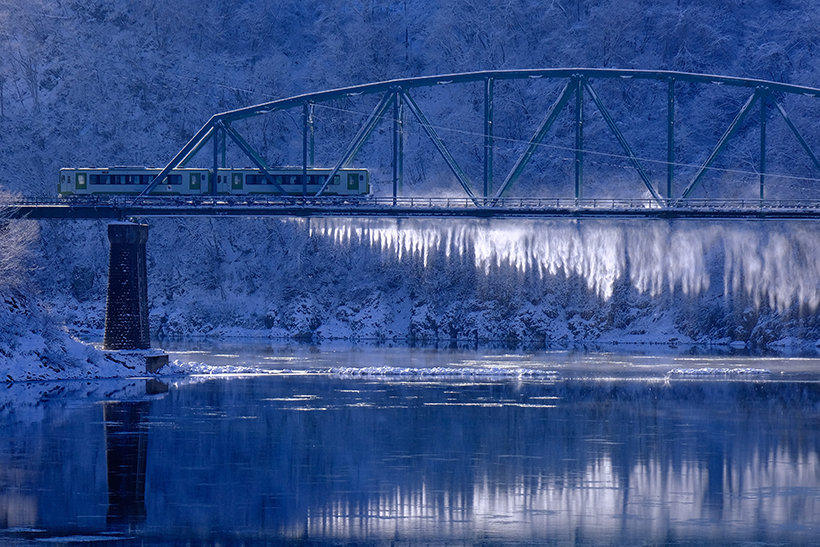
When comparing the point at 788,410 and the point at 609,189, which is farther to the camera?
the point at 609,189

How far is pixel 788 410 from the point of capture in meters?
64.3

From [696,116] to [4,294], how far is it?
10228 centimetres

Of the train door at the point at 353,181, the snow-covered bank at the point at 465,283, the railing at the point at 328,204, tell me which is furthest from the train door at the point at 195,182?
the snow-covered bank at the point at 465,283

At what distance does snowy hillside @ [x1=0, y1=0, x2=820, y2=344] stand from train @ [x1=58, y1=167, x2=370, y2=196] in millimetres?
26090

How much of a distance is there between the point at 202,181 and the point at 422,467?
64541 mm

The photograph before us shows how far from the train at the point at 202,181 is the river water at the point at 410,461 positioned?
82.6 ft

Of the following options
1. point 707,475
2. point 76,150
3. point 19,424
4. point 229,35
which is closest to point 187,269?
point 76,150

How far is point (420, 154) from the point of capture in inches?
6452

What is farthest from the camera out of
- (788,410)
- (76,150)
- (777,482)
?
(76,150)

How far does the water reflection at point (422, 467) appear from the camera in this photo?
116 feet

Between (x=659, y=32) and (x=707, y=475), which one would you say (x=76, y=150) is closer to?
(x=659, y=32)

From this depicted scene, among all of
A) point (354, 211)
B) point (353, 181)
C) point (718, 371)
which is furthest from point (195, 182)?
point (718, 371)

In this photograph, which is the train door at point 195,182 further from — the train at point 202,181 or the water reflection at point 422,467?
the water reflection at point 422,467

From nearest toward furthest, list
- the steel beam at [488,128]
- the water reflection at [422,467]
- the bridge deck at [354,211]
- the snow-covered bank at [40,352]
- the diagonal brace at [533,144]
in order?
the water reflection at [422,467] < the snow-covered bank at [40,352] < the diagonal brace at [533,144] < the bridge deck at [354,211] < the steel beam at [488,128]
